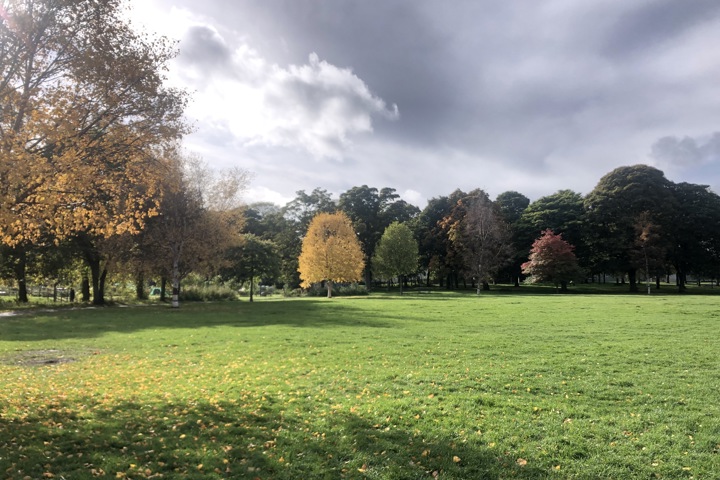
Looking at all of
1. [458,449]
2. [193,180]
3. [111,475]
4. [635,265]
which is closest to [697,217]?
[635,265]

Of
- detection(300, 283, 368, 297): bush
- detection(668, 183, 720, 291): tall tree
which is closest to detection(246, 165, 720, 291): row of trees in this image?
detection(668, 183, 720, 291): tall tree

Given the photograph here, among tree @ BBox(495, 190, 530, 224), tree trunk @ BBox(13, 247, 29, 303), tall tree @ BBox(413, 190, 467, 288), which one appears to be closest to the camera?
tree trunk @ BBox(13, 247, 29, 303)

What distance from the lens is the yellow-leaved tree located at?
43031 millimetres

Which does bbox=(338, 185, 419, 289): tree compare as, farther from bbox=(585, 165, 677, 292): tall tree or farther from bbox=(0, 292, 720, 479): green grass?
bbox=(0, 292, 720, 479): green grass

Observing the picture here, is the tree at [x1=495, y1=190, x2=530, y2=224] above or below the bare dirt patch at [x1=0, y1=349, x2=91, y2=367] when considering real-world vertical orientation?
above

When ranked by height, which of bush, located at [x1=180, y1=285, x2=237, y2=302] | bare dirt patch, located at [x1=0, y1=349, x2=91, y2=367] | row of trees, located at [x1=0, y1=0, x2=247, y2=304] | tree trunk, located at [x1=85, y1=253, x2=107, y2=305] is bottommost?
bush, located at [x1=180, y1=285, x2=237, y2=302]

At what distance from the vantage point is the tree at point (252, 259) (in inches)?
1633

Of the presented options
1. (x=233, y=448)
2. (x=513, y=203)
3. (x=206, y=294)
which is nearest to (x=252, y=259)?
(x=206, y=294)

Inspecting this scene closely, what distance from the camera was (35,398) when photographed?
7641 millimetres

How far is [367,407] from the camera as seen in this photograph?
6.96 metres

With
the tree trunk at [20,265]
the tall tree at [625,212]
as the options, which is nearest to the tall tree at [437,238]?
the tall tree at [625,212]

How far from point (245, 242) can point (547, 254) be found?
35.3m

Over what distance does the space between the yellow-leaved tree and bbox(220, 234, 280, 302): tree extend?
138 inches

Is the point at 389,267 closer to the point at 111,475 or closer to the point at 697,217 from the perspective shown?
the point at 697,217
